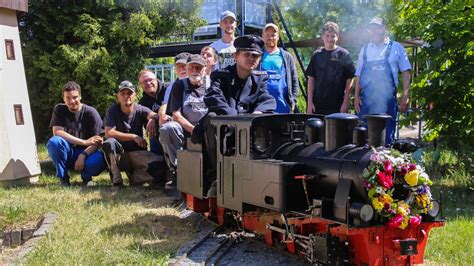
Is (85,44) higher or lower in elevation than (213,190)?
higher

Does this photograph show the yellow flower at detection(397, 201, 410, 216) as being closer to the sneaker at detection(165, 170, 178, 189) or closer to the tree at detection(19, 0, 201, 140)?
the sneaker at detection(165, 170, 178, 189)

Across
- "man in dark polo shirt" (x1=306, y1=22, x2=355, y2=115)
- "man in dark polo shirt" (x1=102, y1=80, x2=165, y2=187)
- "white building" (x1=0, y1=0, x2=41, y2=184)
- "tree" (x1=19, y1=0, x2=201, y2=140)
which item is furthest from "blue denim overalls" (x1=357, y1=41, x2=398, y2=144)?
"tree" (x1=19, y1=0, x2=201, y2=140)

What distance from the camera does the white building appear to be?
969 cm

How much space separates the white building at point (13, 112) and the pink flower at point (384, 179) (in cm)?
725

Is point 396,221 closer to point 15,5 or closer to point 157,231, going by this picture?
point 157,231

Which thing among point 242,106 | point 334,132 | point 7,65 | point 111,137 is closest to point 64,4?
point 7,65

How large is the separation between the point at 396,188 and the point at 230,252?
206 centimetres

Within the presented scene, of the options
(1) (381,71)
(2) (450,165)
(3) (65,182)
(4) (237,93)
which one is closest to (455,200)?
(2) (450,165)

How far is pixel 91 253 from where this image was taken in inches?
214

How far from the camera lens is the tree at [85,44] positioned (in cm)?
1262

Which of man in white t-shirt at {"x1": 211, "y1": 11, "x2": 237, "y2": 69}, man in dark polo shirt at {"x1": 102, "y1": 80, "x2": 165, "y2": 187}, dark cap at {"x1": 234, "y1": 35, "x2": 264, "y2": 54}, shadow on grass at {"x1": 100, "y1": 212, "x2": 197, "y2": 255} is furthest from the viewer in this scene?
man in dark polo shirt at {"x1": 102, "y1": 80, "x2": 165, "y2": 187}

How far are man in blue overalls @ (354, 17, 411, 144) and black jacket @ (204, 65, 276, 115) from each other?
183 centimetres

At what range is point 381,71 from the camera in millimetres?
7551

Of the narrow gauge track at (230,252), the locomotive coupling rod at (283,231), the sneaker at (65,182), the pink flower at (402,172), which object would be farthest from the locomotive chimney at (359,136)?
the sneaker at (65,182)
